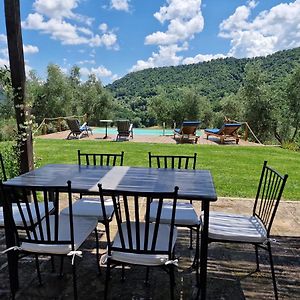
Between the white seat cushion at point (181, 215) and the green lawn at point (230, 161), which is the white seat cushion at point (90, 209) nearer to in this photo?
the white seat cushion at point (181, 215)

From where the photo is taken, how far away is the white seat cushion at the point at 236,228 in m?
2.11

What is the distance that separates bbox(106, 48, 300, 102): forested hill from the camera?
28.2 m

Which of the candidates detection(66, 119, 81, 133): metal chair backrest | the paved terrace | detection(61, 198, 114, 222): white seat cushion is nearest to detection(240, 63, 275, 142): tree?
detection(66, 119, 81, 133): metal chair backrest

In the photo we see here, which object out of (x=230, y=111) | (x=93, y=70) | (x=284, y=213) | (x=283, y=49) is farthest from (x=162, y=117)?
(x=284, y=213)

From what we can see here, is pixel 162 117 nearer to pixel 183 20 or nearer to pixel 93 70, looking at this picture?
pixel 93 70

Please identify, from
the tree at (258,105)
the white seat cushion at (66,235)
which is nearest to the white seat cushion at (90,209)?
the white seat cushion at (66,235)

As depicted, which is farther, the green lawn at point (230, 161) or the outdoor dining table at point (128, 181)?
the green lawn at point (230, 161)

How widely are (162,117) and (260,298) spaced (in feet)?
73.1

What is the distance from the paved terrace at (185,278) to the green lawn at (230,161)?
183 cm

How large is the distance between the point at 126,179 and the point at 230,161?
5.30 m

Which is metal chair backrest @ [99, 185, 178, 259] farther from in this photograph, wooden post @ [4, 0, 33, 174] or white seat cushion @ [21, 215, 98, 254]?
wooden post @ [4, 0, 33, 174]

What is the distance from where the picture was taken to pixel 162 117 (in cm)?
2408

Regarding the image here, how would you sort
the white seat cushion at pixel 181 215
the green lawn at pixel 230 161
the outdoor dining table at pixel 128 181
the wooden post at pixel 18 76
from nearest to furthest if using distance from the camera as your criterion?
1. the outdoor dining table at pixel 128 181
2. the white seat cushion at pixel 181 215
3. the wooden post at pixel 18 76
4. the green lawn at pixel 230 161

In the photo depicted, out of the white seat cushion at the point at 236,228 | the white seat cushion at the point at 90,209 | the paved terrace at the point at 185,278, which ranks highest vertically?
the white seat cushion at the point at 236,228
